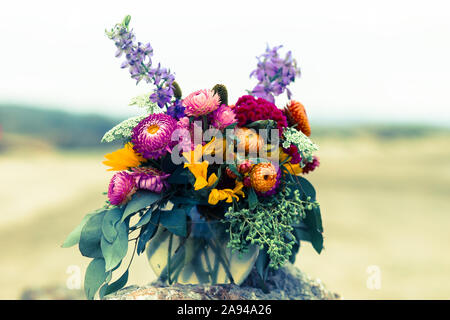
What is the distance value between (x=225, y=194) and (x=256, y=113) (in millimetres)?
211

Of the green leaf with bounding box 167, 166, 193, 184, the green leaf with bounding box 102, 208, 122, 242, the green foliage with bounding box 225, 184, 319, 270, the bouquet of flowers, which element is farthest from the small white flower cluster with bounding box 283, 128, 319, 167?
the green leaf with bounding box 102, 208, 122, 242

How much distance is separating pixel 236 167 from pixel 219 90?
0.22 meters

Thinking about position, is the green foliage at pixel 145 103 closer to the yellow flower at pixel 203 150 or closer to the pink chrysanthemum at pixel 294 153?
the yellow flower at pixel 203 150

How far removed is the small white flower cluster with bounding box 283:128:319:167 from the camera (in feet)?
3.28

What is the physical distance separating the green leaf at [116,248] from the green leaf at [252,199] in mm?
314

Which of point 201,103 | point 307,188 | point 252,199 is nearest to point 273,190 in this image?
point 252,199

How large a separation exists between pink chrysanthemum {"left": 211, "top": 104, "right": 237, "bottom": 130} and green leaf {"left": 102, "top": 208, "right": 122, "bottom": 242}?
0.33 metres

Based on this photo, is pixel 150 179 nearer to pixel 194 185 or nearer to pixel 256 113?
pixel 194 185

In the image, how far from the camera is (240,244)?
39.7 inches
